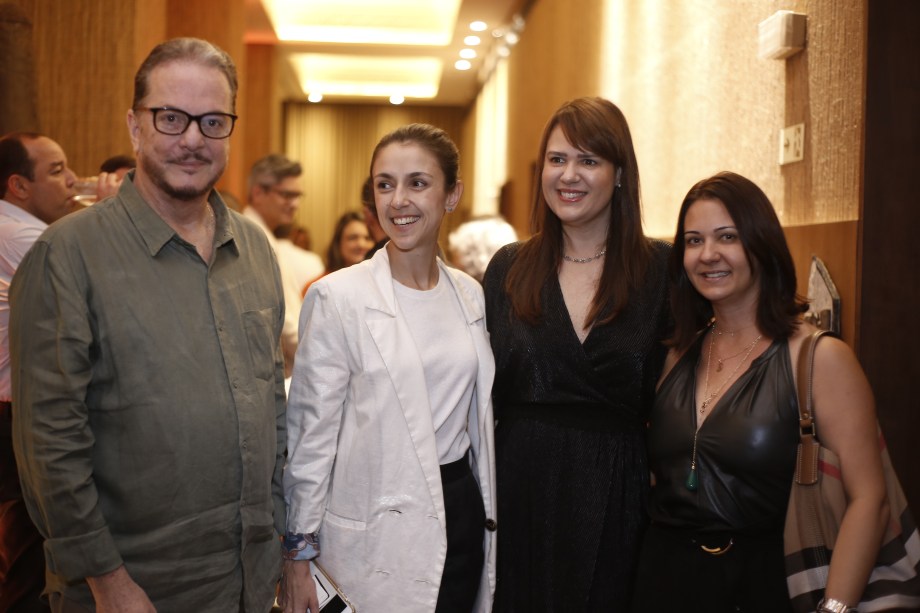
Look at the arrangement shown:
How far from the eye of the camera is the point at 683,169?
4285mm

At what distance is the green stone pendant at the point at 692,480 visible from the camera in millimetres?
1959

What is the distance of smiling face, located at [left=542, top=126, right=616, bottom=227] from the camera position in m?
2.32

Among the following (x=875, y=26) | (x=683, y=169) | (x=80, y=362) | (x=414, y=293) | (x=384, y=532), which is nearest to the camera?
(x=80, y=362)

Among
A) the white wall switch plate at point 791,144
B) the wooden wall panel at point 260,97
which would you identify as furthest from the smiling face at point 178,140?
the wooden wall panel at point 260,97

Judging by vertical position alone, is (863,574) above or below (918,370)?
below

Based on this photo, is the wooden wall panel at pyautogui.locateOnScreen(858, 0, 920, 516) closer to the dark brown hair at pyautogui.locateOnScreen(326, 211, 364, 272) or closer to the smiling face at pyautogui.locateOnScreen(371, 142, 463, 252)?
the smiling face at pyautogui.locateOnScreen(371, 142, 463, 252)

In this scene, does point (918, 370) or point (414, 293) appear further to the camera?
point (918, 370)

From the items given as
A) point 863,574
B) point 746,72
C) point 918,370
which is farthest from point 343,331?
point 746,72

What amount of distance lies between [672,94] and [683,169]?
447mm

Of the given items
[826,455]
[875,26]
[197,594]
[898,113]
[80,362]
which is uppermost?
[875,26]

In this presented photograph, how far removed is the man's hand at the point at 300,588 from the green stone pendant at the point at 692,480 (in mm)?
894

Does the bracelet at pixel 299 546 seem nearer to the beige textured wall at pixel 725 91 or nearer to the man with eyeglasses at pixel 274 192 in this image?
the beige textured wall at pixel 725 91

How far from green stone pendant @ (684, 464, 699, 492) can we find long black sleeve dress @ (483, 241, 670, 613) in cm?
29

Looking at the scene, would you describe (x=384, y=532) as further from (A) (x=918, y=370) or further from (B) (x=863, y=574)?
(A) (x=918, y=370)
